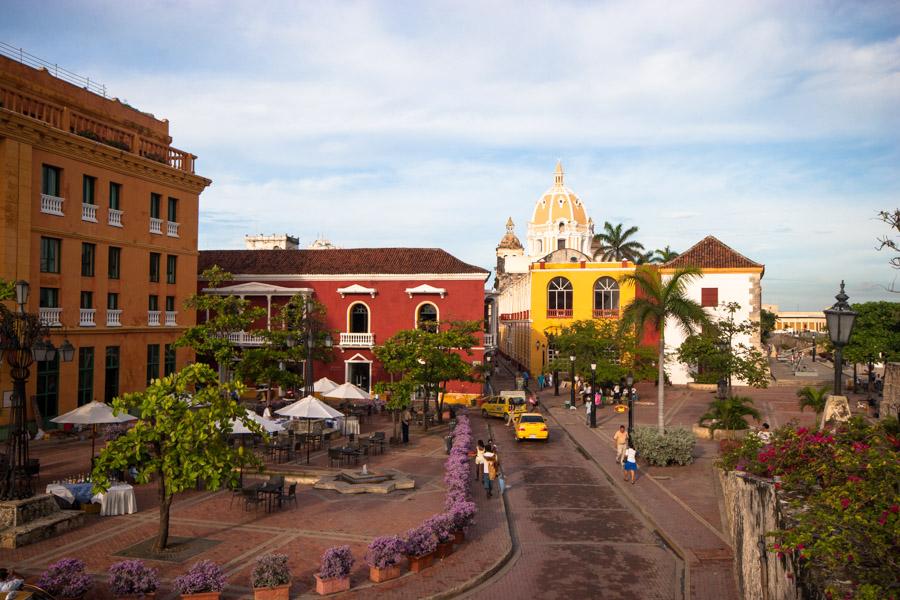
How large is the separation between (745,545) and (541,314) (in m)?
36.8

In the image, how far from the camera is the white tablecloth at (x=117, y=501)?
14930mm

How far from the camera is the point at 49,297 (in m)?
25.6

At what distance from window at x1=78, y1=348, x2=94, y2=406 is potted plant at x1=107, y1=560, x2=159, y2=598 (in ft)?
62.9

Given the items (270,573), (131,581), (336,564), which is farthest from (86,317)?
(336,564)

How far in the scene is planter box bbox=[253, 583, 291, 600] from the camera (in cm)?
1010

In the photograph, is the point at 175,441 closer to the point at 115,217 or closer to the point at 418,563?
the point at 418,563

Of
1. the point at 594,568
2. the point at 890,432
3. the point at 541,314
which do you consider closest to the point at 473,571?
the point at 594,568

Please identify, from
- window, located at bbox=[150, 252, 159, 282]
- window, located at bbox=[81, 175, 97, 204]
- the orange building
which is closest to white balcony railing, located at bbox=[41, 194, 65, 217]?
the orange building

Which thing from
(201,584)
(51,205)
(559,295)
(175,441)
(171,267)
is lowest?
(201,584)

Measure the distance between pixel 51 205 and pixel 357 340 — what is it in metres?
17.1

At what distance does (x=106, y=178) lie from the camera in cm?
2764

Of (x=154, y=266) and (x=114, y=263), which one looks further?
(x=154, y=266)

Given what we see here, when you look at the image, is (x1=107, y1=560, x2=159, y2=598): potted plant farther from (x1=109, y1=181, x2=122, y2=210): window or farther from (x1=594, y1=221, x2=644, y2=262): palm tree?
(x1=594, y1=221, x2=644, y2=262): palm tree

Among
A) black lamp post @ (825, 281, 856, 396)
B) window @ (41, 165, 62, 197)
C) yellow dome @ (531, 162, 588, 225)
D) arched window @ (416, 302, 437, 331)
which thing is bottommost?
black lamp post @ (825, 281, 856, 396)
